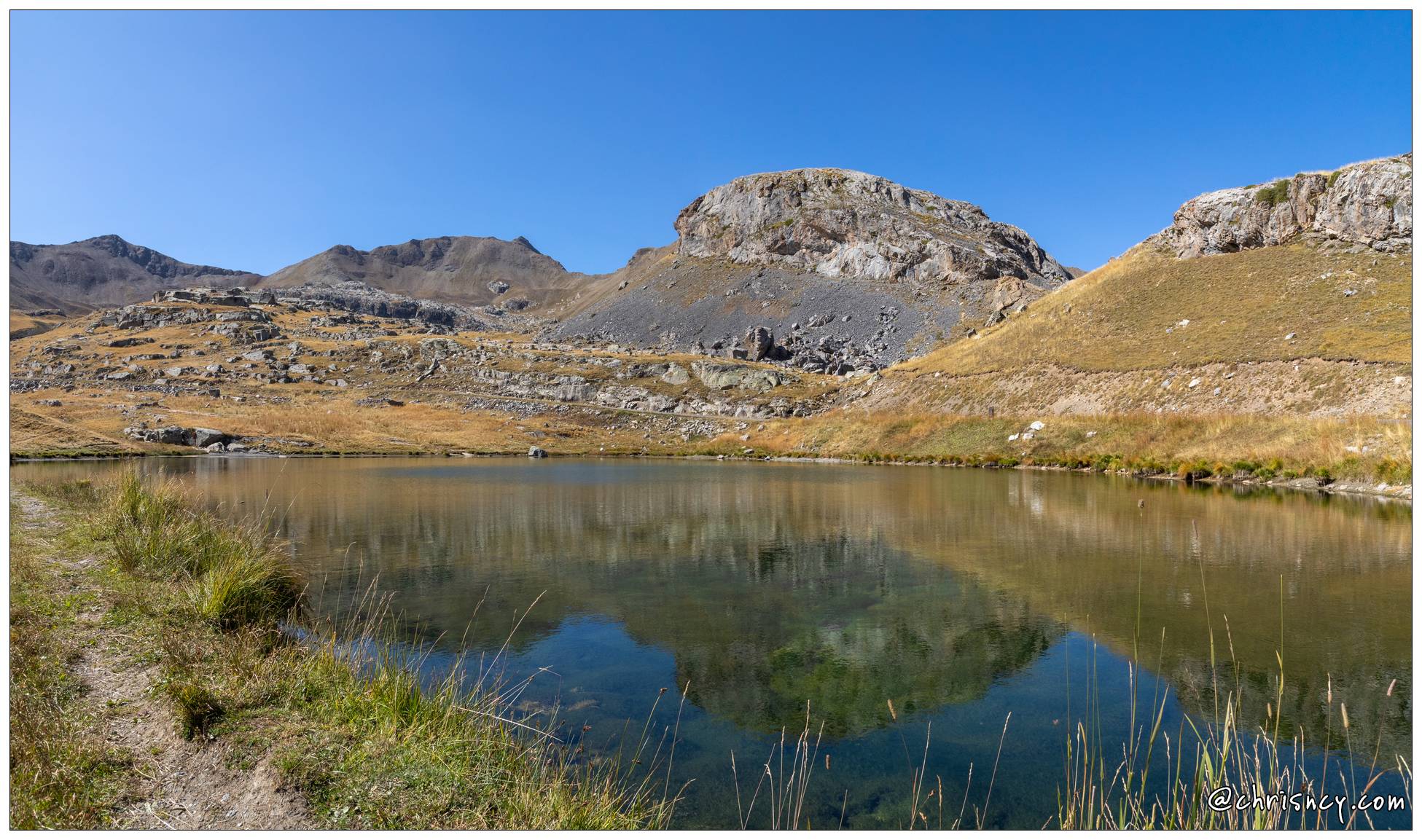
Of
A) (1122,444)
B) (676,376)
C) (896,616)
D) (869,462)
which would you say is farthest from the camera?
(676,376)

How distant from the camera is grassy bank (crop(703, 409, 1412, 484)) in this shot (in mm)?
28609

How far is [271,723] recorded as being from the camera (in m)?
5.68

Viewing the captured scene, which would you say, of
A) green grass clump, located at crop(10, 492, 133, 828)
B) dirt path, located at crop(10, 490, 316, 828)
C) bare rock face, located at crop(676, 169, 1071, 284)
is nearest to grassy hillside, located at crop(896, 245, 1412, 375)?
dirt path, located at crop(10, 490, 316, 828)

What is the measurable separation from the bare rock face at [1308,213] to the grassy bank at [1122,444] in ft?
92.7

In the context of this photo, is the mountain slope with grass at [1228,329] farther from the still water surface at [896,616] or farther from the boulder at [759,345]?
the boulder at [759,345]

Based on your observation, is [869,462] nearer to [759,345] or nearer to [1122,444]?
[1122,444]

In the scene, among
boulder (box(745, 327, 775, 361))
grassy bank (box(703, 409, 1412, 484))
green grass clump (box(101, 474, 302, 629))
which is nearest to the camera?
green grass clump (box(101, 474, 302, 629))

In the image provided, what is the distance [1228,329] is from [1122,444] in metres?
15.6

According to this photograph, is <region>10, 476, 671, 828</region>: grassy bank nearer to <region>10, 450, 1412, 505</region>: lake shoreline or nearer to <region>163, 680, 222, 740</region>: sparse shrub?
<region>163, 680, 222, 740</region>: sparse shrub

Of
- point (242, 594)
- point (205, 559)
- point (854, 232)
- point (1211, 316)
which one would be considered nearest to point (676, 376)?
point (1211, 316)

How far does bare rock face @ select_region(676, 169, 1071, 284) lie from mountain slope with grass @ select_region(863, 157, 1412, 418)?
52.6 m

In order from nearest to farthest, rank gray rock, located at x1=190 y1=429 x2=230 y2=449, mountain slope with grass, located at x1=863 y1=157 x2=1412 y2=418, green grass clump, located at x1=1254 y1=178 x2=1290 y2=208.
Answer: mountain slope with grass, located at x1=863 y1=157 x2=1412 y2=418 < gray rock, located at x1=190 y1=429 x2=230 y2=449 < green grass clump, located at x1=1254 y1=178 x2=1290 y2=208

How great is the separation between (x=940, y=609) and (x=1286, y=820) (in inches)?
279

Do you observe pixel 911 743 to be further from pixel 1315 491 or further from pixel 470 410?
pixel 470 410
